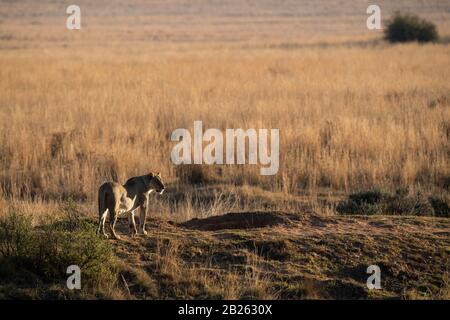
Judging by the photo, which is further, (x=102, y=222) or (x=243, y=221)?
(x=243, y=221)

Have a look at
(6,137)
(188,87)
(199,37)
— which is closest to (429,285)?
(6,137)

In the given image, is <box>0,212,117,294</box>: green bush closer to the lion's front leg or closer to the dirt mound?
the lion's front leg

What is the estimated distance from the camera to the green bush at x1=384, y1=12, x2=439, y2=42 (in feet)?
141

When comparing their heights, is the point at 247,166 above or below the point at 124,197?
below

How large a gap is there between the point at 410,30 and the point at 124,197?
128 feet

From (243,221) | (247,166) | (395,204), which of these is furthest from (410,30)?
(243,221)

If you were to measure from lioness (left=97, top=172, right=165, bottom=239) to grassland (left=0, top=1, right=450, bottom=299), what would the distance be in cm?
29

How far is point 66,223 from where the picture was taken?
7.49 meters

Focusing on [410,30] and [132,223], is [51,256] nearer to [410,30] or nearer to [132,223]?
[132,223]

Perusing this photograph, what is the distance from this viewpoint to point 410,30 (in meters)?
43.2

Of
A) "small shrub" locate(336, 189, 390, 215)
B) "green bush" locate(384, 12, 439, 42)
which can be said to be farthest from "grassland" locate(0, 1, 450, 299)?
"green bush" locate(384, 12, 439, 42)

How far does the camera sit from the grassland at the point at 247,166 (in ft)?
22.6

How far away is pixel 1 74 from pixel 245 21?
62.4 meters
